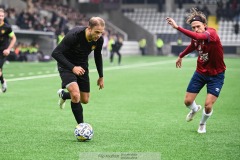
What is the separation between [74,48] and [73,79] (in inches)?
19.4

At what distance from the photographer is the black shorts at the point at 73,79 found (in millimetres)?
10023

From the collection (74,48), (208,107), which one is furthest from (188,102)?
(74,48)

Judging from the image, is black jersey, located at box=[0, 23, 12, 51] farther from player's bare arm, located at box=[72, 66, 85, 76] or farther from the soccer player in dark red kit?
player's bare arm, located at box=[72, 66, 85, 76]

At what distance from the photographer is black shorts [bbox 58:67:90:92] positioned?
10.0 m

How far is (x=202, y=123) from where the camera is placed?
1091 cm

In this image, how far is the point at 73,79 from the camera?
10047 millimetres

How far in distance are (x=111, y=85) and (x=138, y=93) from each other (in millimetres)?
Answer: 3437

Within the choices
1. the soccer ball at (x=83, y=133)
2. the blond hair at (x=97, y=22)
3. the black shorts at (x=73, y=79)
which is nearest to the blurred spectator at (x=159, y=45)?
the black shorts at (x=73, y=79)

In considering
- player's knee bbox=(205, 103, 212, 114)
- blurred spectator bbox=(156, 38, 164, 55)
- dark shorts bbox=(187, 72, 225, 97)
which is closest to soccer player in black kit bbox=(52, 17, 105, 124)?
dark shorts bbox=(187, 72, 225, 97)

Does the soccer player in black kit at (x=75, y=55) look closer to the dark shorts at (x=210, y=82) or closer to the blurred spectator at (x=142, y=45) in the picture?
the dark shorts at (x=210, y=82)

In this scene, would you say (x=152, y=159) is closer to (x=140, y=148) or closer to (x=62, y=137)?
(x=140, y=148)

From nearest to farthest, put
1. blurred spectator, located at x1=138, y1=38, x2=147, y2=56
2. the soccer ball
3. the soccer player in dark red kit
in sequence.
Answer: the soccer ball, the soccer player in dark red kit, blurred spectator, located at x1=138, y1=38, x2=147, y2=56

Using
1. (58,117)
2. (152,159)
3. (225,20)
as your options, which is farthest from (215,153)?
(225,20)

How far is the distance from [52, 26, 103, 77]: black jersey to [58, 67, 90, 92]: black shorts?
10 centimetres
